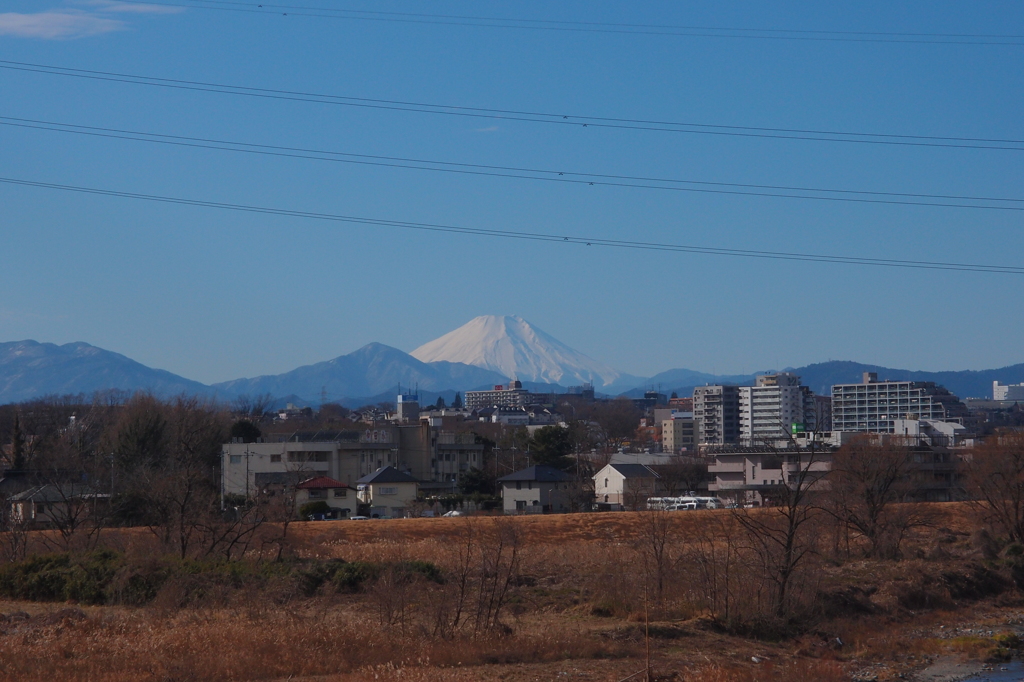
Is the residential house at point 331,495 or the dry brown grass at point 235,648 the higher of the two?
the dry brown grass at point 235,648

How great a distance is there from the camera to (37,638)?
1688 centimetres

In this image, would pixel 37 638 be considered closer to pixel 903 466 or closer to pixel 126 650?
pixel 126 650

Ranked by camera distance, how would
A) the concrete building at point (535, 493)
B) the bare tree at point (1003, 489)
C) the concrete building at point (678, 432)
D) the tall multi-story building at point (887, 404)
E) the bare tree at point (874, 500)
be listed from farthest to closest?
1. the tall multi-story building at point (887, 404)
2. the concrete building at point (678, 432)
3. the concrete building at point (535, 493)
4. the bare tree at point (1003, 489)
5. the bare tree at point (874, 500)

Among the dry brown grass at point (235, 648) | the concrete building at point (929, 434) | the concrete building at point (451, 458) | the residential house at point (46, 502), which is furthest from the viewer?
the concrete building at point (451, 458)

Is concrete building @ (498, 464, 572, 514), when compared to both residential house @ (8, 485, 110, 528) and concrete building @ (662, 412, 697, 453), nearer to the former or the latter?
residential house @ (8, 485, 110, 528)

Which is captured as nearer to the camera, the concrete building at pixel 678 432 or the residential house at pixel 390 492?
the residential house at pixel 390 492

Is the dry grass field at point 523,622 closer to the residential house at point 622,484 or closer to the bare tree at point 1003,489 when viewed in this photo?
the bare tree at point 1003,489

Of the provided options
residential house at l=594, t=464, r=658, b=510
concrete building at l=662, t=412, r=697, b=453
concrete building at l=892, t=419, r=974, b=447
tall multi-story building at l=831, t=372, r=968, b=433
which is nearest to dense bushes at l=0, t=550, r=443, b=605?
residential house at l=594, t=464, r=658, b=510

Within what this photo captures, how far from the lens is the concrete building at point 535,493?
59.5 metres

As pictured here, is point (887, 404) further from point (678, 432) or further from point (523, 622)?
point (523, 622)

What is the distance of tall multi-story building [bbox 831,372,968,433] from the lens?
614 feet

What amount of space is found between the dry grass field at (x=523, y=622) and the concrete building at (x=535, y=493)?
24.6 m

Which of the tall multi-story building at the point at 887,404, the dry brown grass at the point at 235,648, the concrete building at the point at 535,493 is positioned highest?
the tall multi-story building at the point at 887,404

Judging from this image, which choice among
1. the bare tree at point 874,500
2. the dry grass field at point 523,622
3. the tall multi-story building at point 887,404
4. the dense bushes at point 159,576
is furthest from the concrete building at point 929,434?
the tall multi-story building at point 887,404
